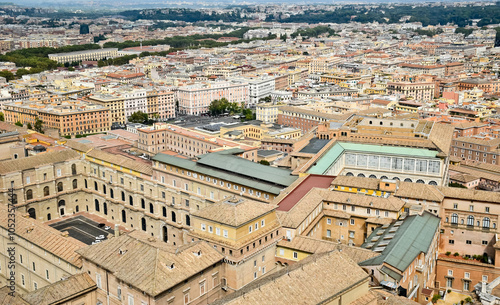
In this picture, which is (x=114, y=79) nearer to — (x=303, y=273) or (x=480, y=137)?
(x=480, y=137)

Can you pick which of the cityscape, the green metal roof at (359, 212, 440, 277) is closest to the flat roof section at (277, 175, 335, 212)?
the cityscape

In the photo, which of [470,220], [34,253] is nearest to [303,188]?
[470,220]

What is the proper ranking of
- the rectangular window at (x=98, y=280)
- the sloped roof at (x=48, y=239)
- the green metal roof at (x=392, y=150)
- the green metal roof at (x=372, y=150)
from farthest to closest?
→ the green metal roof at (x=392, y=150), the green metal roof at (x=372, y=150), the sloped roof at (x=48, y=239), the rectangular window at (x=98, y=280)

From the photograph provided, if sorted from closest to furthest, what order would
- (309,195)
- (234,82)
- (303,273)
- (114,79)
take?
(303,273), (309,195), (234,82), (114,79)

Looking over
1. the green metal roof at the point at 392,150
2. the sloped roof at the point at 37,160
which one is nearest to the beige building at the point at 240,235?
the green metal roof at the point at 392,150

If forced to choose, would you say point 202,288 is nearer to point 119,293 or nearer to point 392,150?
point 119,293

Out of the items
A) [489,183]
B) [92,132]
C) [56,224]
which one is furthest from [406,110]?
[56,224]

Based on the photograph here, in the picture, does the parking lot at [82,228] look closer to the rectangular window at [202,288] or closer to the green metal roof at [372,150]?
the green metal roof at [372,150]
